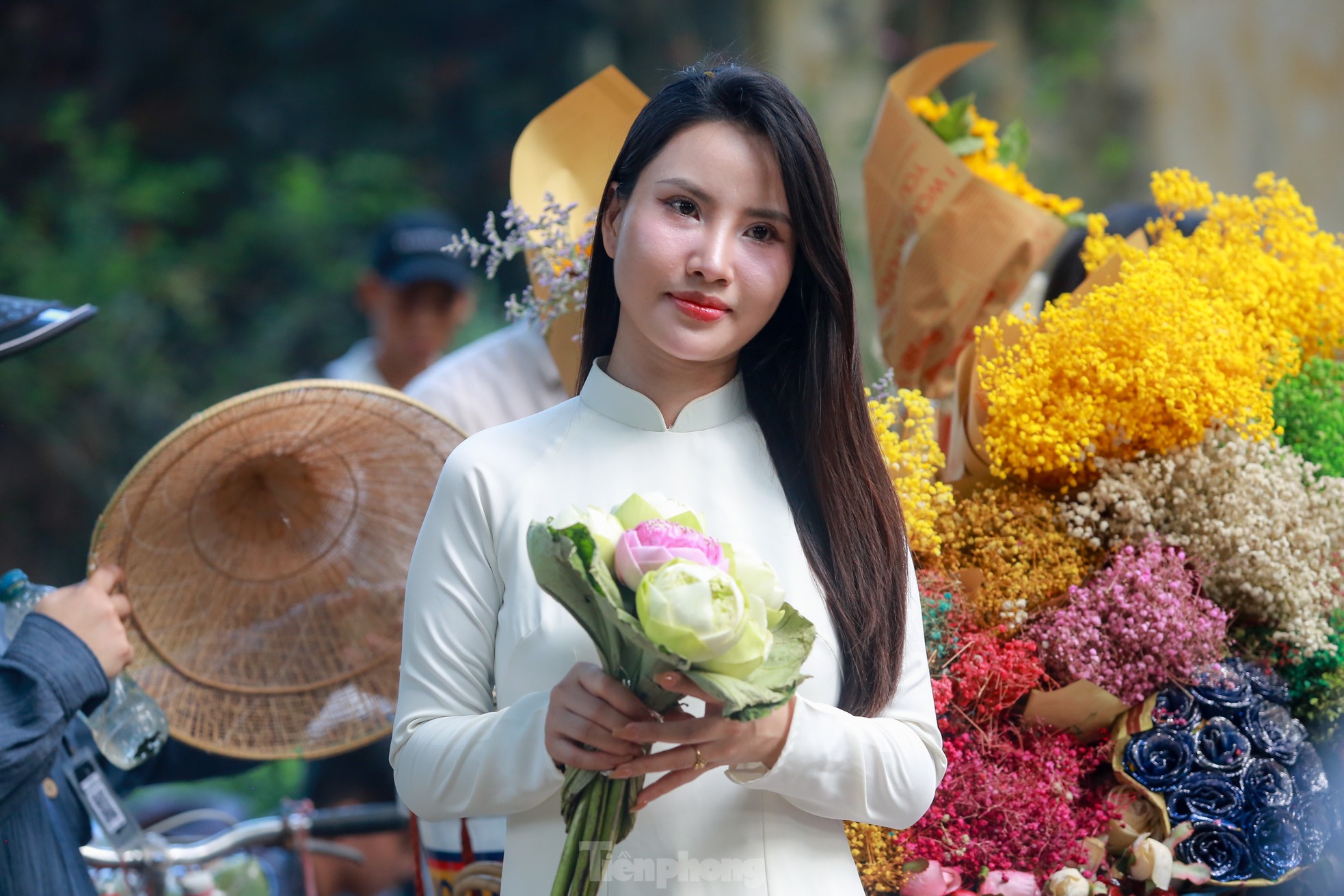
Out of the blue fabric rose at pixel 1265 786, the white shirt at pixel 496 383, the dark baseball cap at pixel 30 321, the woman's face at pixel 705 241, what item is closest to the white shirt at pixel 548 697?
the woman's face at pixel 705 241

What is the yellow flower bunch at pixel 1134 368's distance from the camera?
172 cm

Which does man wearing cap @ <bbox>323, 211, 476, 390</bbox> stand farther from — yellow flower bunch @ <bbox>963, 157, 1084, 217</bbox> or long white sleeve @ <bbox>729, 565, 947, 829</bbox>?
long white sleeve @ <bbox>729, 565, 947, 829</bbox>

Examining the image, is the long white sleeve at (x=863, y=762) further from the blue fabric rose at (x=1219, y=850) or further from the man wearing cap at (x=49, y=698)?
the man wearing cap at (x=49, y=698)

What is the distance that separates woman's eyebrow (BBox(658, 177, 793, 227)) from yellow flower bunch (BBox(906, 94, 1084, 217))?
93 cm

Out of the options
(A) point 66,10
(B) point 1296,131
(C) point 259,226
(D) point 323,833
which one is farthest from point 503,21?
(D) point 323,833

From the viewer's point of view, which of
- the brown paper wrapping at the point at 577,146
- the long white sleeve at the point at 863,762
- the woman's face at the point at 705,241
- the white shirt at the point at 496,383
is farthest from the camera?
the white shirt at the point at 496,383

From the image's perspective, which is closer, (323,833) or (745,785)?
(745,785)

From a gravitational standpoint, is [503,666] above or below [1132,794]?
above

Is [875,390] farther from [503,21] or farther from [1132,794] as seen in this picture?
[503,21]

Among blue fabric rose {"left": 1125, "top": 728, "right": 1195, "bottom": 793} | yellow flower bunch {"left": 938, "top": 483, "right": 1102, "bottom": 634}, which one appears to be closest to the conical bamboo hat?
yellow flower bunch {"left": 938, "top": 483, "right": 1102, "bottom": 634}

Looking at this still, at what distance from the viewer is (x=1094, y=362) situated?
173 centimetres

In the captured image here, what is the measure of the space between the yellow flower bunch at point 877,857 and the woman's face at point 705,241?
654 millimetres

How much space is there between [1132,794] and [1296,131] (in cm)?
525

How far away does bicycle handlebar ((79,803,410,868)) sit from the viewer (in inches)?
78.2
